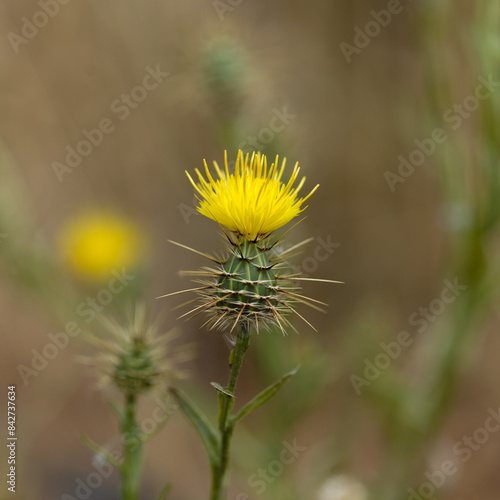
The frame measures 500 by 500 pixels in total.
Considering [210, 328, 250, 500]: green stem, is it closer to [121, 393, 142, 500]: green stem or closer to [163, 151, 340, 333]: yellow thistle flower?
[163, 151, 340, 333]: yellow thistle flower

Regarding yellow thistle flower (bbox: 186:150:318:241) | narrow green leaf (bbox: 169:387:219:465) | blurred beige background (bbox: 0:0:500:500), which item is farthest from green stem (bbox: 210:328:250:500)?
blurred beige background (bbox: 0:0:500:500)

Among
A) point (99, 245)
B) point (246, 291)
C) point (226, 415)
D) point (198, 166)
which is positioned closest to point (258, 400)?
point (226, 415)

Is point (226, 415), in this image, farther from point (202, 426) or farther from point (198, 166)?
point (198, 166)

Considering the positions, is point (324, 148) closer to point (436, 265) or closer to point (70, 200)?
point (436, 265)

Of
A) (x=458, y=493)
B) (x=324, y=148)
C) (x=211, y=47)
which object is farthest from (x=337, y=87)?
(x=458, y=493)

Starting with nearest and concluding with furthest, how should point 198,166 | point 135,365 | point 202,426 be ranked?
point 202,426 < point 135,365 < point 198,166

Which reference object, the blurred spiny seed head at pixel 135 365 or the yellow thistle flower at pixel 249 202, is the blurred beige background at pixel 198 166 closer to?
the blurred spiny seed head at pixel 135 365
